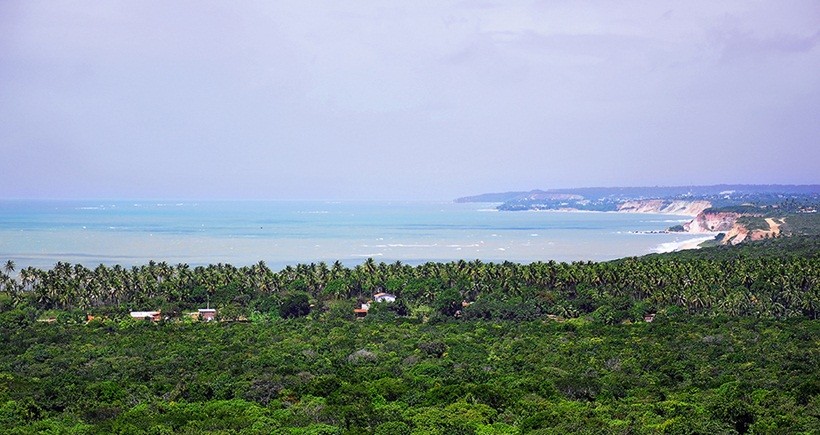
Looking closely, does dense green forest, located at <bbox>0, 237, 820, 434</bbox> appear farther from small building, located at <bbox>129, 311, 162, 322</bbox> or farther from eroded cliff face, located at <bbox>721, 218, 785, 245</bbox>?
eroded cliff face, located at <bbox>721, 218, 785, 245</bbox>

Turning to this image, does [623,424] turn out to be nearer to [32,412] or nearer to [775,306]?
[32,412]

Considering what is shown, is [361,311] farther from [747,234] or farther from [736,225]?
[736,225]

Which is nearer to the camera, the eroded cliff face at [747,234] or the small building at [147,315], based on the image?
the small building at [147,315]

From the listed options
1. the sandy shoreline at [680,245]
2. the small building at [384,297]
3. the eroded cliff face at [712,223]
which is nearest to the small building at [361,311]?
the small building at [384,297]

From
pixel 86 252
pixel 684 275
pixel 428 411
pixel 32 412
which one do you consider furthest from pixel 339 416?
pixel 86 252

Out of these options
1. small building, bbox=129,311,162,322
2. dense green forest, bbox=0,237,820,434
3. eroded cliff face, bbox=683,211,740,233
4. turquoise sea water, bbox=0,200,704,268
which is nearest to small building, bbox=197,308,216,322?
dense green forest, bbox=0,237,820,434

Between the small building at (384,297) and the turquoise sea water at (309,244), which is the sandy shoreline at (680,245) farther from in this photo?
the small building at (384,297)
